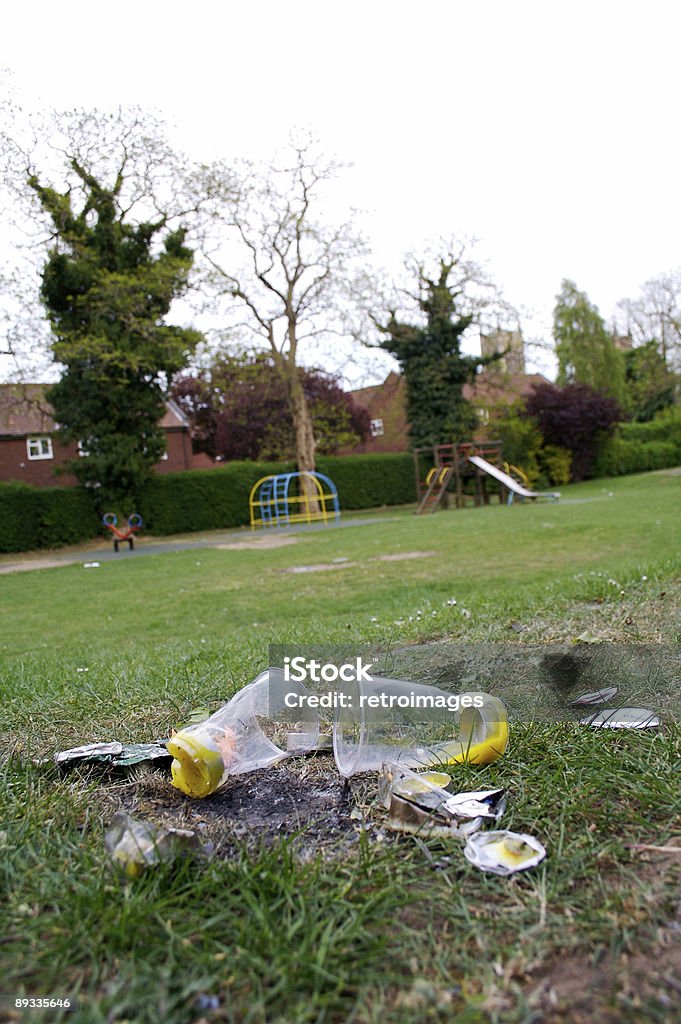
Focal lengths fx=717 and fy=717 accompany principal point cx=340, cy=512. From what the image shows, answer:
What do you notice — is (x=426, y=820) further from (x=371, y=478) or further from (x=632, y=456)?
(x=632, y=456)

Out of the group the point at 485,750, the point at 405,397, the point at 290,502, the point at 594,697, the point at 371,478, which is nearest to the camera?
the point at 485,750

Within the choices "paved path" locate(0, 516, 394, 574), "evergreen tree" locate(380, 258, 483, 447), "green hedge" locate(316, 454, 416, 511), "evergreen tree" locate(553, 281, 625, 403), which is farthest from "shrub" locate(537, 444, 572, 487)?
"paved path" locate(0, 516, 394, 574)

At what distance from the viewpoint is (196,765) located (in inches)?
66.8

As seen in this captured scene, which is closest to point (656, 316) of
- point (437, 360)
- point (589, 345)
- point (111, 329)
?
point (589, 345)

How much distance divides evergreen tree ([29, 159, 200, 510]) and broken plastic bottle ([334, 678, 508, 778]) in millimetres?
16907

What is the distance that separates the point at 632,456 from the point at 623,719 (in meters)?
33.6

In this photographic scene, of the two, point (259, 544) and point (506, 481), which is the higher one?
point (506, 481)

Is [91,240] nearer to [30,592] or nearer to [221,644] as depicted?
[30,592]

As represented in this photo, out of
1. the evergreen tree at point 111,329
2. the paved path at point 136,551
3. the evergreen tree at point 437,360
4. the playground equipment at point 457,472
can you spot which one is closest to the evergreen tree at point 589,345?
the evergreen tree at point 437,360

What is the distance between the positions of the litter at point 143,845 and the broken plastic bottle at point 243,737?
26 cm

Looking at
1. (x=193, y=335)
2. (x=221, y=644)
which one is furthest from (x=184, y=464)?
(x=221, y=644)

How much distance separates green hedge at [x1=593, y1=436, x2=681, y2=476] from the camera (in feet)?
105

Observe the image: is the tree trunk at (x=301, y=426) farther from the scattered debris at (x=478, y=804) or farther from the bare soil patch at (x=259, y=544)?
the scattered debris at (x=478, y=804)

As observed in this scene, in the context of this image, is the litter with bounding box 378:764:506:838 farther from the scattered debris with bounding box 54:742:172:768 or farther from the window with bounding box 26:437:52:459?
the window with bounding box 26:437:52:459
